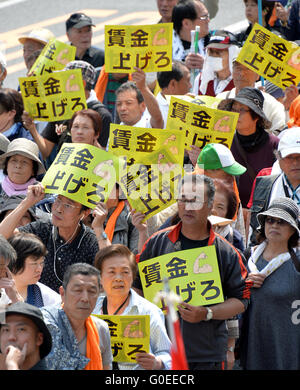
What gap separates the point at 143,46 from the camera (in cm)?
915

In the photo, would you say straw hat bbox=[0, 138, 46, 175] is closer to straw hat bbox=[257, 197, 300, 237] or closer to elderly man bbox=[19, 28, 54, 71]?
straw hat bbox=[257, 197, 300, 237]

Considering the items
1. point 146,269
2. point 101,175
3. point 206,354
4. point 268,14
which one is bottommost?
point 206,354

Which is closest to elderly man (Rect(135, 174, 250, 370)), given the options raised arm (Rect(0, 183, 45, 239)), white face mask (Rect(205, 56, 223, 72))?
Answer: raised arm (Rect(0, 183, 45, 239))

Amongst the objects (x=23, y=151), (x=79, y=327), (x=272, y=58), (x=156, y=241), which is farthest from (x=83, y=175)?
(x=272, y=58)

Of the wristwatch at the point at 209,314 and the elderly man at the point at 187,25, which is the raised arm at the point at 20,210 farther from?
the elderly man at the point at 187,25

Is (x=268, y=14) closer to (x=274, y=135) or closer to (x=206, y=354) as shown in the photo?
(x=274, y=135)

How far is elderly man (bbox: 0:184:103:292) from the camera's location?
7324mm

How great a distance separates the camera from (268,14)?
38.6 feet

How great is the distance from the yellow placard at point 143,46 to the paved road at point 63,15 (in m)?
6.77

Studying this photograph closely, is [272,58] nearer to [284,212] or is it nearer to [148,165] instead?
[148,165]

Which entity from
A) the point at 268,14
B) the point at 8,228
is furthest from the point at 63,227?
the point at 268,14

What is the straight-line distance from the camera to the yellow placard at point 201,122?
8234 millimetres

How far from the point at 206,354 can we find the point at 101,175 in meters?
1.77

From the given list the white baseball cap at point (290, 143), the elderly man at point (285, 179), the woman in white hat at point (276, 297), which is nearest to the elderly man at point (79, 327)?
the woman in white hat at point (276, 297)
